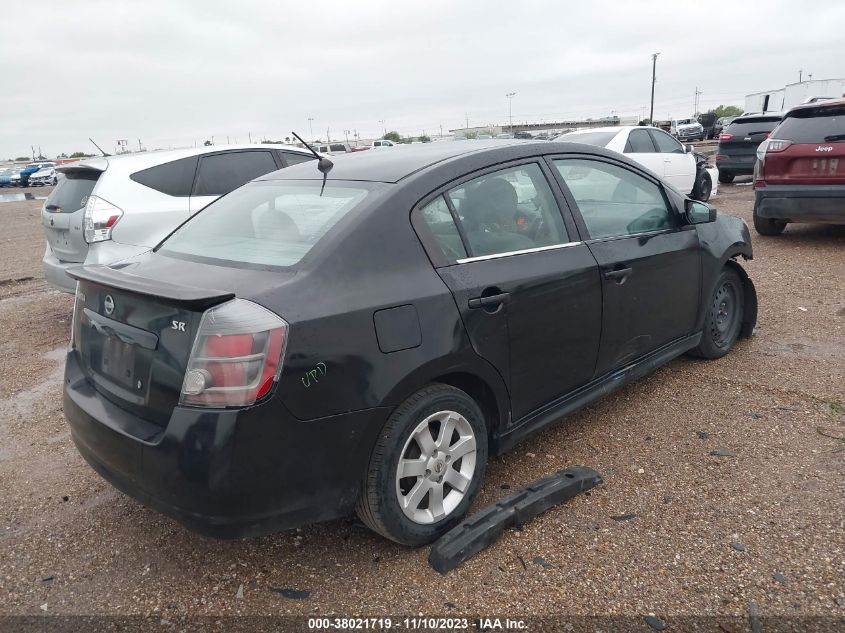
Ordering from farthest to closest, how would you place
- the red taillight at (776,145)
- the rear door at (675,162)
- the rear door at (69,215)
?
the rear door at (675,162)
the red taillight at (776,145)
the rear door at (69,215)

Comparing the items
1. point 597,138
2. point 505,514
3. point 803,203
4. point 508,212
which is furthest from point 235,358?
point 597,138

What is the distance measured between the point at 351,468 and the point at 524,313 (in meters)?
1.09

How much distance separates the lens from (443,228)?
113 inches

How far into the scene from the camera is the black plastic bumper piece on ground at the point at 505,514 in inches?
105

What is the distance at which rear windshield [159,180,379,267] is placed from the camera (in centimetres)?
271

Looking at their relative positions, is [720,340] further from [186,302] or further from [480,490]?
[186,302]

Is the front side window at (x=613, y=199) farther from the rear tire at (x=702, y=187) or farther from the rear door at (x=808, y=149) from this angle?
the rear tire at (x=702, y=187)

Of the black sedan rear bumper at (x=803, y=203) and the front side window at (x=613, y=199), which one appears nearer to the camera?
the front side window at (x=613, y=199)

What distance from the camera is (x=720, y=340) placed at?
4.68 meters

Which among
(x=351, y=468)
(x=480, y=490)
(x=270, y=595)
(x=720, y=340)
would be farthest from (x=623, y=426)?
(x=270, y=595)

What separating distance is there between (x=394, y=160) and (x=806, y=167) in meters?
6.44

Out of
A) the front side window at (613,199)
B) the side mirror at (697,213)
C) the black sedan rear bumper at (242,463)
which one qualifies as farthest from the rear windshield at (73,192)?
the side mirror at (697,213)

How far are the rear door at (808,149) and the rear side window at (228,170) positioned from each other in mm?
5948

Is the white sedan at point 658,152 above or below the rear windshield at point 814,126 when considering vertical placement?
below
